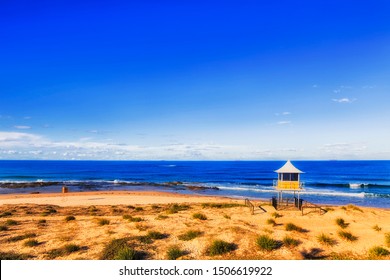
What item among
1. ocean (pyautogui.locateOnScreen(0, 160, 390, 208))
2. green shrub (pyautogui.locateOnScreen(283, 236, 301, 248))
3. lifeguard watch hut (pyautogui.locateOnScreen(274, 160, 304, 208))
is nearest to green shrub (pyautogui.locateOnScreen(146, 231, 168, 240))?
green shrub (pyautogui.locateOnScreen(283, 236, 301, 248))

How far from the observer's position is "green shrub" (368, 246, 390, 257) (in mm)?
13112

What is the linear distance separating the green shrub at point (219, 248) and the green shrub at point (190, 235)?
1.67m

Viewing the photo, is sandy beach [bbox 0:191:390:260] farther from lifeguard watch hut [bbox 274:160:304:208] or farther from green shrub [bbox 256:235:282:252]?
lifeguard watch hut [bbox 274:160:304:208]

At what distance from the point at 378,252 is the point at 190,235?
31.0 ft

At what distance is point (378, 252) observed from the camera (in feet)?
43.5

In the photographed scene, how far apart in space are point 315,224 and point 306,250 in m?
7.83

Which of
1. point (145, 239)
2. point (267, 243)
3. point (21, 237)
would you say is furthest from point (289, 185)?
point (21, 237)

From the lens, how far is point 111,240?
576 inches

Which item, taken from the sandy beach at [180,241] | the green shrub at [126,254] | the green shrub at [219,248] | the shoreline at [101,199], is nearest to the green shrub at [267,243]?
the sandy beach at [180,241]

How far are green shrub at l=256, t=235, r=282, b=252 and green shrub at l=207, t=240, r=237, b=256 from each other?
1.30 m
